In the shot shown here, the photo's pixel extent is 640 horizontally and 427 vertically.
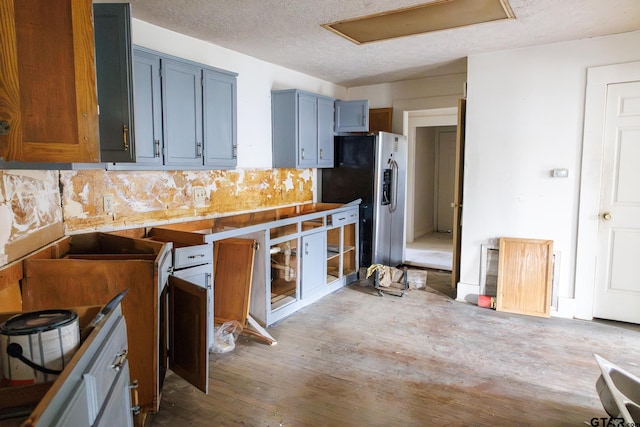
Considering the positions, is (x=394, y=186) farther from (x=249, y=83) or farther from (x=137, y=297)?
(x=137, y=297)

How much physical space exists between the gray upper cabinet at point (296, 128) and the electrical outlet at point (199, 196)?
3.57 ft

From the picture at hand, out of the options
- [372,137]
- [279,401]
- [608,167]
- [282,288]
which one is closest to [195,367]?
[279,401]

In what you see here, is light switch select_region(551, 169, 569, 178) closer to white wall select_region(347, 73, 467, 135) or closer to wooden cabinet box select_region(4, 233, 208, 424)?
white wall select_region(347, 73, 467, 135)

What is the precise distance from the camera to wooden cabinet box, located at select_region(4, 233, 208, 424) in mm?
2037

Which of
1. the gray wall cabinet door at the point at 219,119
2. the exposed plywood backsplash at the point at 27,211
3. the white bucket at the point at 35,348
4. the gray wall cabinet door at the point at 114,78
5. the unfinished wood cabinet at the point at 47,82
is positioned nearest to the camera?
the white bucket at the point at 35,348

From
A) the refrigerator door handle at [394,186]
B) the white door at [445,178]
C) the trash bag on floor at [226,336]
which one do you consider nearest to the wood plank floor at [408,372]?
the trash bag on floor at [226,336]

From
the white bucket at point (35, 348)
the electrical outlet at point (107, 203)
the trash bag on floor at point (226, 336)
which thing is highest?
the electrical outlet at point (107, 203)

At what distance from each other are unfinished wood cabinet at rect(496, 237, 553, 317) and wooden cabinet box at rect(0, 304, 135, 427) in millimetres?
3569

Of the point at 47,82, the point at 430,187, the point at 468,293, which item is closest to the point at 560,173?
the point at 468,293

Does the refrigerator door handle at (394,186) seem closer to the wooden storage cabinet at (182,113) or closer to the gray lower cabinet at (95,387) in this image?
the wooden storage cabinet at (182,113)

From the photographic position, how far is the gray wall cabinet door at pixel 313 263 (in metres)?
3.95

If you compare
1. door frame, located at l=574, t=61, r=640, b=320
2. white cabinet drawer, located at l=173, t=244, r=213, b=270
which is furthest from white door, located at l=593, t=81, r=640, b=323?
white cabinet drawer, located at l=173, t=244, r=213, b=270

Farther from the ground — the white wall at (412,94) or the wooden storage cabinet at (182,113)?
the white wall at (412,94)

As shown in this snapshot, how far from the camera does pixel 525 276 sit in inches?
155
